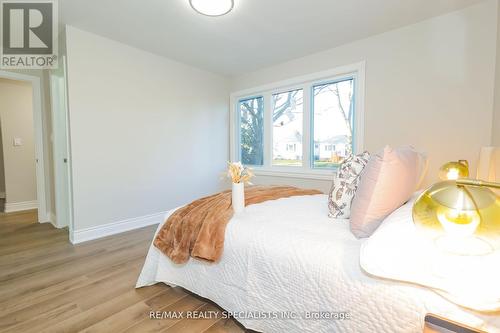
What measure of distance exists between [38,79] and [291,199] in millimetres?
3927

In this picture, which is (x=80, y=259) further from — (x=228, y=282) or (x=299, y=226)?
(x=299, y=226)

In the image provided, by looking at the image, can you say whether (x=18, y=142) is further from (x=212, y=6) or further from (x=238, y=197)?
(x=238, y=197)

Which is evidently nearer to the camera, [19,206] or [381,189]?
[381,189]

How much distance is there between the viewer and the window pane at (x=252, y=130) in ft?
13.3

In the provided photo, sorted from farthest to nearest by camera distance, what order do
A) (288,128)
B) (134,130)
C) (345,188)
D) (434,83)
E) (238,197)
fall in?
(288,128) < (134,130) < (434,83) < (238,197) < (345,188)

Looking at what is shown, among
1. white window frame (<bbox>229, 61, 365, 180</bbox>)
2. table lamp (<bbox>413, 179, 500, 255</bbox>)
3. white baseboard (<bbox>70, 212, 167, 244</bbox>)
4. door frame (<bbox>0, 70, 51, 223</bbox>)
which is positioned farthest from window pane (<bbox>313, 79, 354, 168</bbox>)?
door frame (<bbox>0, 70, 51, 223</bbox>)

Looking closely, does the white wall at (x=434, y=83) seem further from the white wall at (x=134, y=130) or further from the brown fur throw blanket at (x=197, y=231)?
the white wall at (x=134, y=130)

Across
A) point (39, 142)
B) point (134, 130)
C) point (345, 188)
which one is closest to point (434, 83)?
point (345, 188)

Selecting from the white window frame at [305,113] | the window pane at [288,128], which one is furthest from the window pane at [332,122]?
the window pane at [288,128]

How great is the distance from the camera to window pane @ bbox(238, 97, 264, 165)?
404 centimetres

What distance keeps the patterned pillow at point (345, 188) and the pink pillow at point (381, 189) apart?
10.5 inches

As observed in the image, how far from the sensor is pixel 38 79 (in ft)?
10.8

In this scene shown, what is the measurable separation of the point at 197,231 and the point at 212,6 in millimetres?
1962

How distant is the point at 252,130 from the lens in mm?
4172
